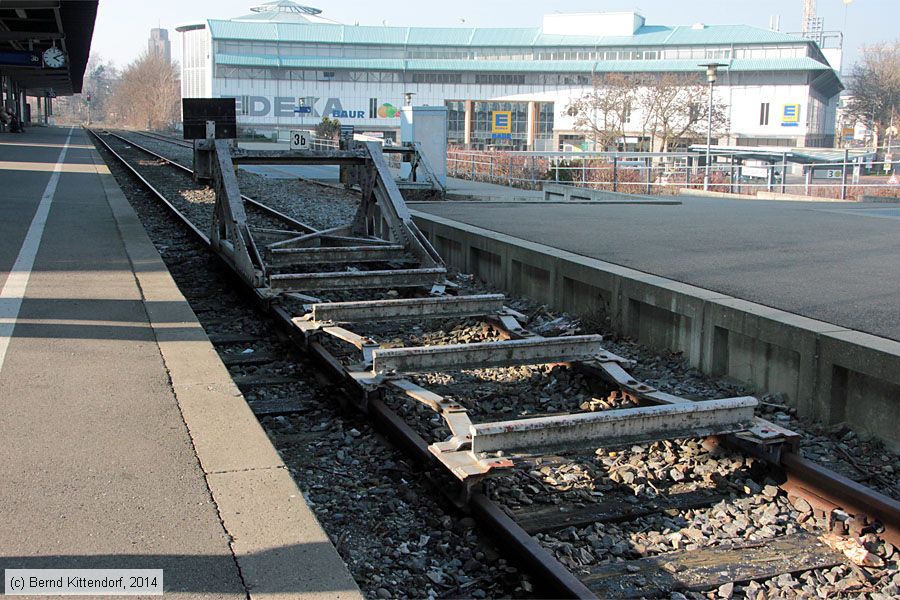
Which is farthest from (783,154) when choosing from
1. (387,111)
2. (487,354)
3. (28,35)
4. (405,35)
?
(405,35)

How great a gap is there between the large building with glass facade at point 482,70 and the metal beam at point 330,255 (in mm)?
77644

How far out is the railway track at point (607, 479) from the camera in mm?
4250

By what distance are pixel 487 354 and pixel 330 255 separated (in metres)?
4.31

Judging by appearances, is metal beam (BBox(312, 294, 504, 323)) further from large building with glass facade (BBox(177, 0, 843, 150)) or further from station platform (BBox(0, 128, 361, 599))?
large building with glass facade (BBox(177, 0, 843, 150))

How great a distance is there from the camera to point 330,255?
1052cm

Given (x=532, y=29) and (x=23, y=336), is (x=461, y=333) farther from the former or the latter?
(x=532, y=29)

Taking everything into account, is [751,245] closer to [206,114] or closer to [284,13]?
[206,114]

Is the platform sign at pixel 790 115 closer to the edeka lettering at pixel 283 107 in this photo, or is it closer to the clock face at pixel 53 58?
the edeka lettering at pixel 283 107

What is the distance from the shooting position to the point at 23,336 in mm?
6707

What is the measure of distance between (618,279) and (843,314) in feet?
6.84

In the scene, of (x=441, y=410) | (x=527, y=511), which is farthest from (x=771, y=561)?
(x=441, y=410)

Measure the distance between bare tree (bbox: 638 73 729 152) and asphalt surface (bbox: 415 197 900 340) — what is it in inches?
2004

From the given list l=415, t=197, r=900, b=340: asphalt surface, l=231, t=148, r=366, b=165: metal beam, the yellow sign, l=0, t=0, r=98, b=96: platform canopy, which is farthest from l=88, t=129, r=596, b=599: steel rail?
the yellow sign

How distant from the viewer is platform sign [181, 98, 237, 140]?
1576cm
